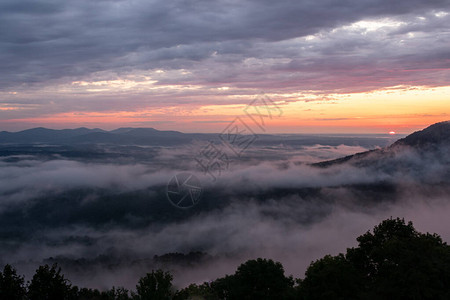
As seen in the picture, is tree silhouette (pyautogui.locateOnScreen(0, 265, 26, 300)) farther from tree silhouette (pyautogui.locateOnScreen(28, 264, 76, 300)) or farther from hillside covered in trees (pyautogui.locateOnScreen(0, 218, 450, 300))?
tree silhouette (pyautogui.locateOnScreen(28, 264, 76, 300))

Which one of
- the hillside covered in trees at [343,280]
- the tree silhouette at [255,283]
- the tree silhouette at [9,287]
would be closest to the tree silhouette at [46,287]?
the hillside covered in trees at [343,280]

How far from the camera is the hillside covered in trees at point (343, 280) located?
25.4 metres

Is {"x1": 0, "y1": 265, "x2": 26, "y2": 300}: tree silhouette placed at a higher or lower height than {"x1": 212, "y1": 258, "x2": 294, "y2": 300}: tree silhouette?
higher

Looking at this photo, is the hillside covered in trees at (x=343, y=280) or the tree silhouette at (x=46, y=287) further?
the tree silhouette at (x=46, y=287)

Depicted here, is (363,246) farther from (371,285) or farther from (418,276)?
(418,276)

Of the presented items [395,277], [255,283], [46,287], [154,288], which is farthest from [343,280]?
[46,287]

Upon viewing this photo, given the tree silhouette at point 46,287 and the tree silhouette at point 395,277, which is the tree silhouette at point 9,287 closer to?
the tree silhouette at point 46,287

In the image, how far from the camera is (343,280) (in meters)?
28.9

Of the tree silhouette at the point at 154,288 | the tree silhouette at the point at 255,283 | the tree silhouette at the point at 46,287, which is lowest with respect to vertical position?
the tree silhouette at the point at 255,283

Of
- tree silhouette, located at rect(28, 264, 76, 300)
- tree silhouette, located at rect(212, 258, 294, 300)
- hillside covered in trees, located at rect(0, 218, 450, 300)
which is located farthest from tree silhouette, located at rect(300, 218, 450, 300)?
tree silhouette, located at rect(28, 264, 76, 300)

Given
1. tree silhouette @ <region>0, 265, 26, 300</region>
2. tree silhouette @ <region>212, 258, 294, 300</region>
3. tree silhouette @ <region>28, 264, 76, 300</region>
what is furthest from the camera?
tree silhouette @ <region>212, 258, 294, 300</region>

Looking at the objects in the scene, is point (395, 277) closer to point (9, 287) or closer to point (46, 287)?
point (46, 287)

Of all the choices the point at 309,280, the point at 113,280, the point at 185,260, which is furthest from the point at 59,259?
the point at 309,280

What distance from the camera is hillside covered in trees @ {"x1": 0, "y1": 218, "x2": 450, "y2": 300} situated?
25.4 metres
